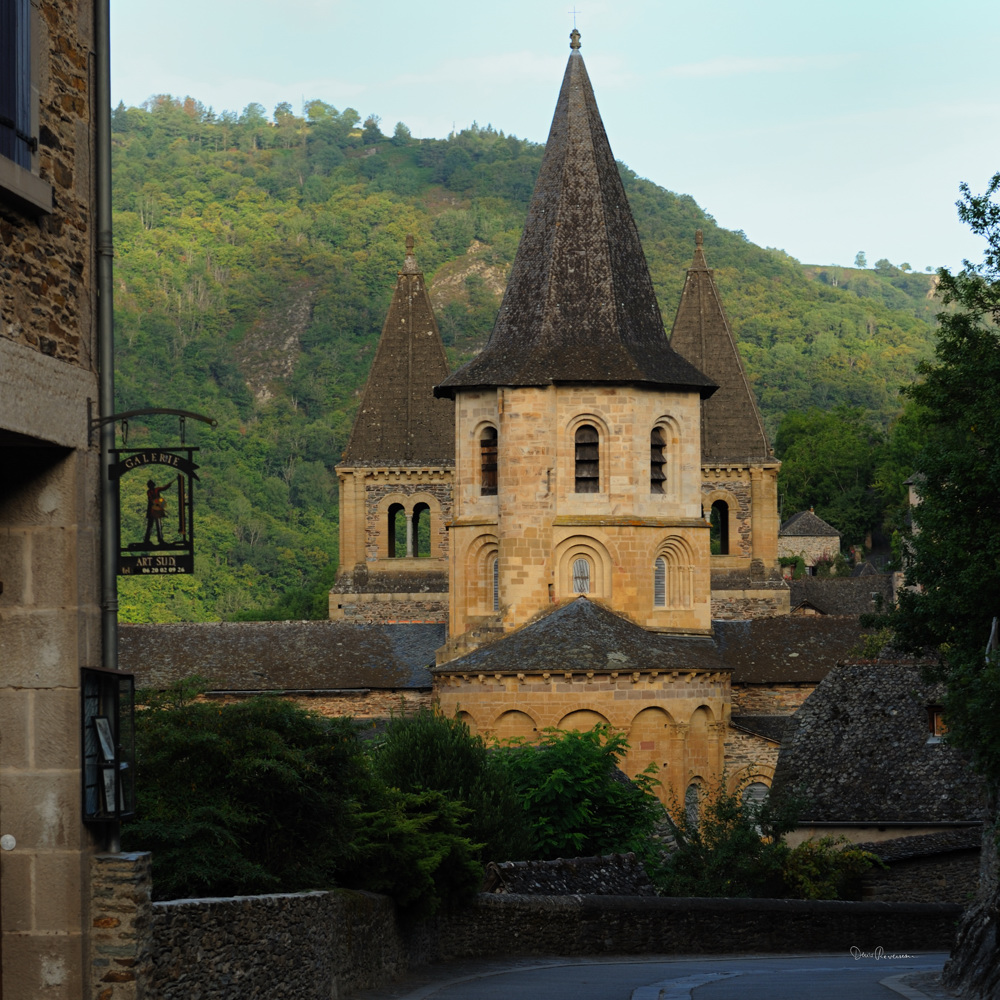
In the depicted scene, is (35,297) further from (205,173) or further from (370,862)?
(205,173)

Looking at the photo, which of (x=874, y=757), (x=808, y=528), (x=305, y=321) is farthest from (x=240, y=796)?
(x=305, y=321)

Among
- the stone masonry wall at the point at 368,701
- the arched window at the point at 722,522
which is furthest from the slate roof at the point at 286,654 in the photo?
the arched window at the point at 722,522

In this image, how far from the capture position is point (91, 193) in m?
10.7

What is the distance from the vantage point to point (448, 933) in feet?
65.4

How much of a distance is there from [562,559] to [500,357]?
4626 millimetres

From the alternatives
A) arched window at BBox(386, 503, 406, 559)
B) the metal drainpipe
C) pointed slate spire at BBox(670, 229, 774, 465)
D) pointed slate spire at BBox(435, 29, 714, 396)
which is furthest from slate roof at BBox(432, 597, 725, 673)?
the metal drainpipe

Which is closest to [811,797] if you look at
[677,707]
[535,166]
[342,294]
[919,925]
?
[677,707]

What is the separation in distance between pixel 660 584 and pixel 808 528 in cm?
5973

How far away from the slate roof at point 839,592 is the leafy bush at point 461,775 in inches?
1915

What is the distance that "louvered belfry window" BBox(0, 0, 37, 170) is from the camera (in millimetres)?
9461

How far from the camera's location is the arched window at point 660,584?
39.6m

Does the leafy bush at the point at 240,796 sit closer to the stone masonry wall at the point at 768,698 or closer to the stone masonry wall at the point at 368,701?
the stone masonry wall at the point at 768,698

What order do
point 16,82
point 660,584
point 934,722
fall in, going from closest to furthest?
point 16,82
point 934,722
point 660,584

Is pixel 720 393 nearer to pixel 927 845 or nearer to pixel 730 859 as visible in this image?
pixel 927 845
